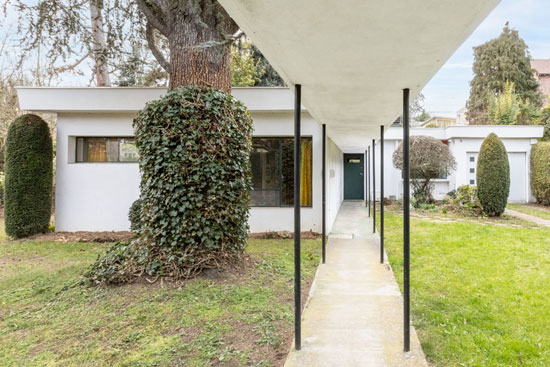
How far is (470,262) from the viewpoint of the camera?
200 inches

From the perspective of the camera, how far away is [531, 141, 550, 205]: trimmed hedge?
1176 cm

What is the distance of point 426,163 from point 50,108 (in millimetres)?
11085

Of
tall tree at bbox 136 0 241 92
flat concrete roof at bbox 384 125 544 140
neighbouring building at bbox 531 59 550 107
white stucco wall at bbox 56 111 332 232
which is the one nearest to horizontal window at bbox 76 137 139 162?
white stucco wall at bbox 56 111 332 232

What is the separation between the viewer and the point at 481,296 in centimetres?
375

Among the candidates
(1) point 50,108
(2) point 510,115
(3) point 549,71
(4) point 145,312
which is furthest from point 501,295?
(3) point 549,71

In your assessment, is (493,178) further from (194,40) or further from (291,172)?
(194,40)

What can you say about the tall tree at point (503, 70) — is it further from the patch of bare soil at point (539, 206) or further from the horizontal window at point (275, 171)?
the horizontal window at point (275, 171)

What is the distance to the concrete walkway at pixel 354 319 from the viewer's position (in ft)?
8.08

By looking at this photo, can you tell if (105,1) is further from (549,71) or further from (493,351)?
(549,71)

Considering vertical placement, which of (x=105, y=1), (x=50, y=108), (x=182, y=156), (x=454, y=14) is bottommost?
(x=182, y=156)

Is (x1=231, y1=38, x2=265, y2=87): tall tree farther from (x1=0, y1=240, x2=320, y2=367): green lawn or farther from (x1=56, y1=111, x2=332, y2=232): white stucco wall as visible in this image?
(x1=0, y1=240, x2=320, y2=367): green lawn

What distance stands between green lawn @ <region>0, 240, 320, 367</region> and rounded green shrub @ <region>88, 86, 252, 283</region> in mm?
305

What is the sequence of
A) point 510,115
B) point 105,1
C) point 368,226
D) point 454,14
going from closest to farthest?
point 454,14 < point 105,1 < point 368,226 < point 510,115

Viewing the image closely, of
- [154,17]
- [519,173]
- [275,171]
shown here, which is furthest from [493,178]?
[154,17]
